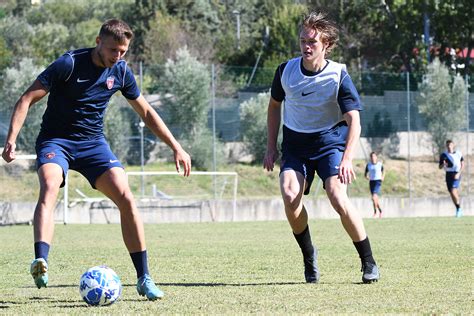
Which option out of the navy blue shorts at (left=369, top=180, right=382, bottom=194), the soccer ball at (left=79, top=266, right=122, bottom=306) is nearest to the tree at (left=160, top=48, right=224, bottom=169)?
the navy blue shorts at (left=369, top=180, right=382, bottom=194)

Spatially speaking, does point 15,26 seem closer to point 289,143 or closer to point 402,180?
point 402,180

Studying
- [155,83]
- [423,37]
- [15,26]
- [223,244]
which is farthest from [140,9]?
[223,244]

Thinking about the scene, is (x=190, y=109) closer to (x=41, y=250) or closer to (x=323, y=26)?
(x=323, y=26)

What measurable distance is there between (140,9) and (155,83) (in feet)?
122

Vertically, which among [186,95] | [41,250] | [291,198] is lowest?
[41,250]

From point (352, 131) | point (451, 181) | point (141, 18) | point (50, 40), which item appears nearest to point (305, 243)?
point (352, 131)

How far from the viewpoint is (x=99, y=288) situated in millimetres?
6824

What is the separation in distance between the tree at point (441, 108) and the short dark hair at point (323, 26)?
2161 centimetres

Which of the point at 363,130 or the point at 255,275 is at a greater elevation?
the point at 363,130

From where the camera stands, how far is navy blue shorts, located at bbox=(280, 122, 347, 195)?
839 centimetres

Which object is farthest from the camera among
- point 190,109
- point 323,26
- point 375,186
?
point 190,109

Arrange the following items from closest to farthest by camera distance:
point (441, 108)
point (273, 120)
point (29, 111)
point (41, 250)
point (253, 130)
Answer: point (41, 250) → point (273, 120) → point (29, 111) → point (253, 130) → point (441, 108)

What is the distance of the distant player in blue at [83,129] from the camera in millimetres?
7129

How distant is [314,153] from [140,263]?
1878 mm
